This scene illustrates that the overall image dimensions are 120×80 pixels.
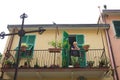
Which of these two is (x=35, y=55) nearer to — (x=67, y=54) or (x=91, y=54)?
(x=67, y=54)

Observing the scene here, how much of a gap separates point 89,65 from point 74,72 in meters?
0.88

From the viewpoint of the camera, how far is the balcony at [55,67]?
30.1 feet

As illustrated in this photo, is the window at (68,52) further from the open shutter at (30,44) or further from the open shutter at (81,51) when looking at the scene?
the open shutter at (30,44)

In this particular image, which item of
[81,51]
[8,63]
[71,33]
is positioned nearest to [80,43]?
[81,51]

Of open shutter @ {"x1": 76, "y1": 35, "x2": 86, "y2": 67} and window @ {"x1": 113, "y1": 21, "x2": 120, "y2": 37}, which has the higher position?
window @ {"x1": 113, "y1": 21, "x2": 120, "y2": 37}

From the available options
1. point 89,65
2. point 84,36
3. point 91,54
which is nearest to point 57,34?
point 84,36

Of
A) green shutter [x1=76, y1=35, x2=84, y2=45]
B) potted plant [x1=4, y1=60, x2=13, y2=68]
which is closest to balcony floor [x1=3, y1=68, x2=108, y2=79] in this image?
potted plant [x1=4, y1=60, x2=13, y2=68]

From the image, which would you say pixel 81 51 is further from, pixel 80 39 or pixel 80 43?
pixel 80 39

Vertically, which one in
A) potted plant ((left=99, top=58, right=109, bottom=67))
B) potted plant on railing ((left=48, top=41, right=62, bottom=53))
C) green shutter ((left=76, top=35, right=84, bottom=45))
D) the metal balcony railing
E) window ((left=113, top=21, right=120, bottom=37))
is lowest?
potted plant ((left=99, top=58, right=109, bottom=67))

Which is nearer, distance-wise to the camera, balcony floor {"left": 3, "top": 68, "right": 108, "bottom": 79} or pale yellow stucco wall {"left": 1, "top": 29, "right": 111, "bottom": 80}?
balcony floor {"left": 3, "top": 68, "right": 108, "bottom": 79}

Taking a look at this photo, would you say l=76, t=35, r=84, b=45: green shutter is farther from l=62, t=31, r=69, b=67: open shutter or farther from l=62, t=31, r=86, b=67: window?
l=62, t=31, r=69, b=67: open shutter

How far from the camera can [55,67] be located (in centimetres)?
927

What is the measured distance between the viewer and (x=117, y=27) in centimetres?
1200

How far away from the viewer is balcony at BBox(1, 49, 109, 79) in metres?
9.19
